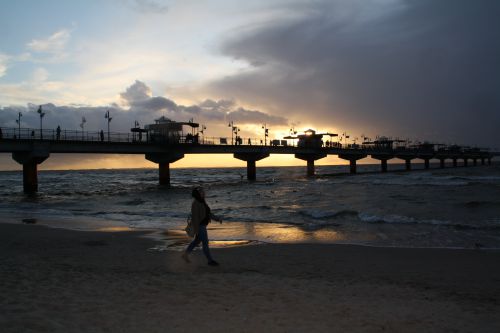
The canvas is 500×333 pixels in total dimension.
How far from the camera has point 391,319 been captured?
17.9ft

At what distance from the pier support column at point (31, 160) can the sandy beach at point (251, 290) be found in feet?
101

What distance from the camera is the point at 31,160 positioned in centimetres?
3934

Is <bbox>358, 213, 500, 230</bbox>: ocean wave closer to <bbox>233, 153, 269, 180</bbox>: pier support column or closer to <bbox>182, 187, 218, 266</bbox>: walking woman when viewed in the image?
<bbox>182, 187, 218, 266</bbox>: walking woman

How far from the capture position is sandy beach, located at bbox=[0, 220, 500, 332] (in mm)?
5262

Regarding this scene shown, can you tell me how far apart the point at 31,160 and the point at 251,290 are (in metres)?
38.9

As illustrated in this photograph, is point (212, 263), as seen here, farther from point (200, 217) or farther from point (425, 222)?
→ point (425, 222)

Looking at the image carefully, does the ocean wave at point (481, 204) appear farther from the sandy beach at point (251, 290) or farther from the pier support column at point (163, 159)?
the pier support column at point (163, 159)

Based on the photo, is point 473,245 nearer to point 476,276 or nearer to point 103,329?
point 476,276

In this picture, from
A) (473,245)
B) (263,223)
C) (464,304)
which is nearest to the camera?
(464,304)

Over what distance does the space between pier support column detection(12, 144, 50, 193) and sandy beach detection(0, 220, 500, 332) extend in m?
30.9

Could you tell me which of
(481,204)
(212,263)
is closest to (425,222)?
(481,204)

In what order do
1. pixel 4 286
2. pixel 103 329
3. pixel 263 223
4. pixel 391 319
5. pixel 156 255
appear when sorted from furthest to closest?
pixel 263 223 → pixel 156 255 → pixel 4 286 → pixel 391 319 → pixel 103 329

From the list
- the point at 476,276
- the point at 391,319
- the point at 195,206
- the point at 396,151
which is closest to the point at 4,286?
the point at 195,206

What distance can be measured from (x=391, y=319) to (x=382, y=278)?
2.57 metres
